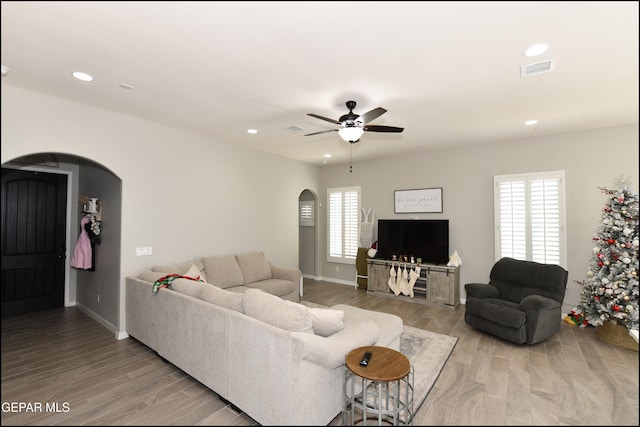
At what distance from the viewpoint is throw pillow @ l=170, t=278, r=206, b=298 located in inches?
113

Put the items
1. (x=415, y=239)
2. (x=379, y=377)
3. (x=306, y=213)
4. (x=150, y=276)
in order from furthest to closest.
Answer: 1. (x=306, y=213)
2. (x=415, y=239)
3. (x=150, y=276)
4. (x=379, y=377)

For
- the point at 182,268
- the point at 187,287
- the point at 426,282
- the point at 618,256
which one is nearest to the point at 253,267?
the point at 182,268

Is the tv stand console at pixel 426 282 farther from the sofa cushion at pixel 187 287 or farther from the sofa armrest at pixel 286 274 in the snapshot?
the sofa cushion at pixel 187 287

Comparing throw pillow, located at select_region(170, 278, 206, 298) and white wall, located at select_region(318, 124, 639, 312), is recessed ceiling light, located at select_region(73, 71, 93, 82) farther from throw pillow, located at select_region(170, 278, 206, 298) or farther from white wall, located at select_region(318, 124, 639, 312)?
white wall, located at select_region(318, 124, 639, 312)

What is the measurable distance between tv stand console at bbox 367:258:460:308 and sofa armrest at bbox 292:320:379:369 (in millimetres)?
3200

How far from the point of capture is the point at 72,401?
182 centimetres

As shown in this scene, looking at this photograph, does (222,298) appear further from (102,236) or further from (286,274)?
(102,236)

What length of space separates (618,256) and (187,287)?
3317 mm

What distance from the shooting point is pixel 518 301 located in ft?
13.2

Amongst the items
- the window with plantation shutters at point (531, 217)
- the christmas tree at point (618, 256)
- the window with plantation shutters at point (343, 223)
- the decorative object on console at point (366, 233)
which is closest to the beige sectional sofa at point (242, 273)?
the decorative object on console at point (366, 233)

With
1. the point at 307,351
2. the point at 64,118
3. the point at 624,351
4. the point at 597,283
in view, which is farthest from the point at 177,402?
the point at 597,283

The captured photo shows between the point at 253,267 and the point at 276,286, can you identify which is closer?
the point at 276,286

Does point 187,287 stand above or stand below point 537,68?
below

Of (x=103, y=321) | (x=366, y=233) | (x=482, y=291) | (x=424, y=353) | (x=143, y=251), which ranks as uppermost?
(x=366, y=233)
